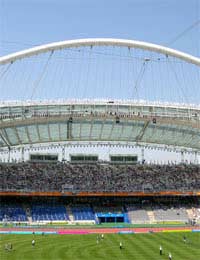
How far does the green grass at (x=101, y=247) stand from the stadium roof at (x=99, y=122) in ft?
42.2

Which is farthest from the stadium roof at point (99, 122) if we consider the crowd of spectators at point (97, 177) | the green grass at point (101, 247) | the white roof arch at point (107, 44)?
the green grass at point (101, 247)

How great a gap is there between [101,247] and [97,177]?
121 feet

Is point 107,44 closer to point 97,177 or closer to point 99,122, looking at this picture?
point 99,122

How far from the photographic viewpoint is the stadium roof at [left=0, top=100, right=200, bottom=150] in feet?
154

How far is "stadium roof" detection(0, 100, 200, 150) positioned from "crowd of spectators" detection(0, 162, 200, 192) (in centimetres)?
866

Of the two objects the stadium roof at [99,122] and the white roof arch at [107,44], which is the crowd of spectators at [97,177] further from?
the white roof arch at [107,44]

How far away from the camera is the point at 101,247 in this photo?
1457 inches

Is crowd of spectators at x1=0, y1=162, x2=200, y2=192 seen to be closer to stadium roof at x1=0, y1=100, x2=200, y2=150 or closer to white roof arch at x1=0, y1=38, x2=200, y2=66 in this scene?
stadium roof at x1=0, y1=100, x2=200, y2=150

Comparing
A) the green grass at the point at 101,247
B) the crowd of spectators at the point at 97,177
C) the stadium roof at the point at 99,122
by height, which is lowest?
the green grass at the point at 101,247

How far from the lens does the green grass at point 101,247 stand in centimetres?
3234

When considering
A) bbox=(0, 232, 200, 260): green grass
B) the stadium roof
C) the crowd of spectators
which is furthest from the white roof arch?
the crowd of spectators

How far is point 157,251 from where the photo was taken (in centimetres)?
3472

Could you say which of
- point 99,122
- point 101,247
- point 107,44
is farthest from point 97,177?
point 101,247

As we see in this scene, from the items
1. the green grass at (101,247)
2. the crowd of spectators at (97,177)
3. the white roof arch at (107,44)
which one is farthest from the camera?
the crowd of spectators at (97,177)
